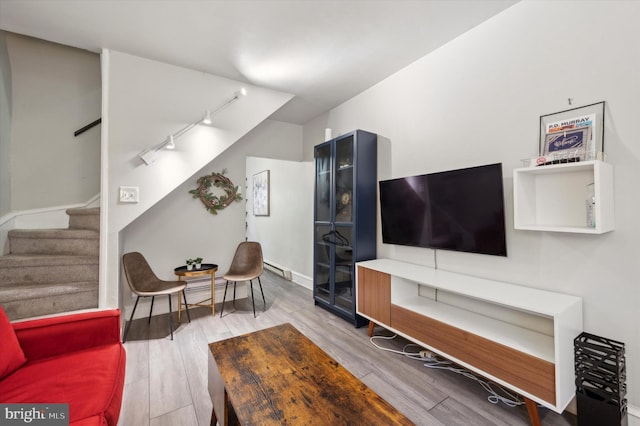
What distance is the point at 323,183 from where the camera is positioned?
336cm

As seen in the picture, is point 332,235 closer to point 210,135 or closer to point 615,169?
point 210,135

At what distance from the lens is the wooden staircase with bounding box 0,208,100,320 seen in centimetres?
216

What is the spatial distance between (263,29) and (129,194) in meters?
1.91

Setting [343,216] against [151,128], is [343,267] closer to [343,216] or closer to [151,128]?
[343,216]

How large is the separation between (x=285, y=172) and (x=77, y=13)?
313cm

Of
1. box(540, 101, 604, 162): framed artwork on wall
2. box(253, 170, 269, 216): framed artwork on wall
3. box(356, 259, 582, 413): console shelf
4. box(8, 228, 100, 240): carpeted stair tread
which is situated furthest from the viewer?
box(253, 170, 269, 216): framed artwork on wall

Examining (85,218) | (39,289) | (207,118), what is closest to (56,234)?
(85,218)

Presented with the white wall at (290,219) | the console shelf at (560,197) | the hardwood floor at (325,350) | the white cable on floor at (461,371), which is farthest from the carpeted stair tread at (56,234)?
the console shelf at (560,197)

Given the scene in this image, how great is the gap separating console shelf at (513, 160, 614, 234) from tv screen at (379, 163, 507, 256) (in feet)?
0.49

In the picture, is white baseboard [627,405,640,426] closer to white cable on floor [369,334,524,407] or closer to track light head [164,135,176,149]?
white cable on floor [369,334,524,407]

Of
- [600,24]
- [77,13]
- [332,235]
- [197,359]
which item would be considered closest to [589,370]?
[600,24]

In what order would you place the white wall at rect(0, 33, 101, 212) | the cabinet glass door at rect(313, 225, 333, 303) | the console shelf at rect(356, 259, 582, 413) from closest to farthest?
the console shelf at rect(356, 259, 582, 413)
the white wall at rect(0, 33, 101, 212)
the cabinet glass door at rect(313, 225, 333, 303)

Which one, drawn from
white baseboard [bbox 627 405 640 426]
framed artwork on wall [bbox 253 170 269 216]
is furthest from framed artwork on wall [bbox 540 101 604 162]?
framed artwork on wall [bbox 253 170 269 216]

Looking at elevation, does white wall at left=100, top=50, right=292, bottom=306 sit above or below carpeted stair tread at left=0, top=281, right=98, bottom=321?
above
